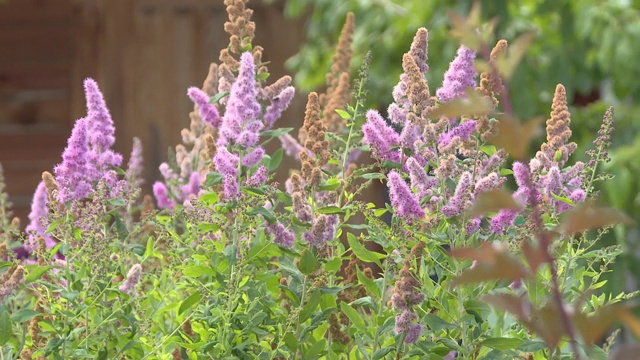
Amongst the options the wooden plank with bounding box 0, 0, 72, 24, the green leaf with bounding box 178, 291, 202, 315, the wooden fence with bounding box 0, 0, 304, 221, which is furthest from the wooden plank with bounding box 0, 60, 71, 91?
the green leaf with bounding box 178, 291, 202, 315

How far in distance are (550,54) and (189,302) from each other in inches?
157

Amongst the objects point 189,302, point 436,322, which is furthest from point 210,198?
point 436,322

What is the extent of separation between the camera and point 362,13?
601 cm

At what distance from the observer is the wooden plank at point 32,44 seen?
22.5 feet

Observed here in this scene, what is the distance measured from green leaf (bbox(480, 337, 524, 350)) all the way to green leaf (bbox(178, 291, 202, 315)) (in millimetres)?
416

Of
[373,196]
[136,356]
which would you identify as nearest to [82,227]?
[136,356]

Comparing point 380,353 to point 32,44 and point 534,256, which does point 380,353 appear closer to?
point 534,256

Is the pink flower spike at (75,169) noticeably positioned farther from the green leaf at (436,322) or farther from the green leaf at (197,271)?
the green leaf at (436,322)

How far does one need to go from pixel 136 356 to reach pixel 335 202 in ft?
1.23

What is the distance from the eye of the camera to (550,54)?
17.9 ft

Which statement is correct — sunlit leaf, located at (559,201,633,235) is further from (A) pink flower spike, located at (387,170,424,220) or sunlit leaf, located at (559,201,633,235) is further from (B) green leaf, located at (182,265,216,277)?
(B) green leaf, located at (182,265,216,277)

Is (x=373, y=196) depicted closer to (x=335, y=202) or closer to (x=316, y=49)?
(x=316, y=49)

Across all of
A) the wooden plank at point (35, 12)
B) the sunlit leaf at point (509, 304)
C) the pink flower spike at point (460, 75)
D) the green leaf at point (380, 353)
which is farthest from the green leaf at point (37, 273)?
the wooden plank at point (35, 12)

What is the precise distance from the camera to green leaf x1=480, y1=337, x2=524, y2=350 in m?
1.58
